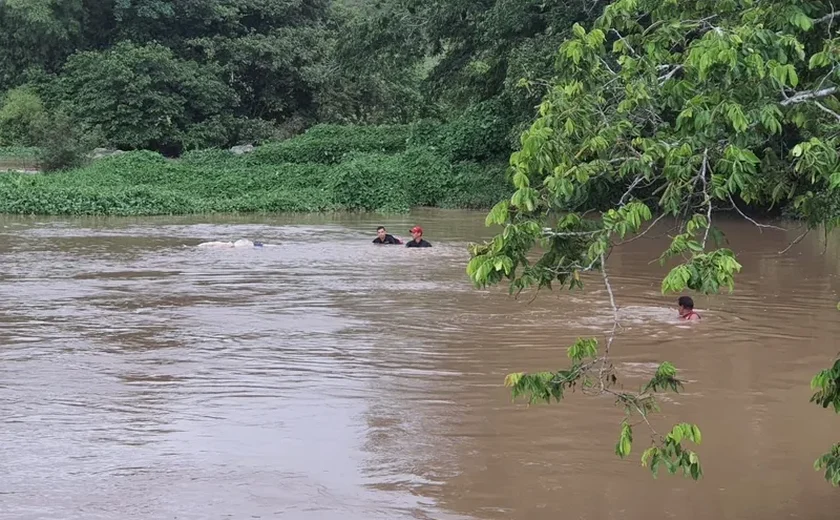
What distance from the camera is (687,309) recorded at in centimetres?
1170

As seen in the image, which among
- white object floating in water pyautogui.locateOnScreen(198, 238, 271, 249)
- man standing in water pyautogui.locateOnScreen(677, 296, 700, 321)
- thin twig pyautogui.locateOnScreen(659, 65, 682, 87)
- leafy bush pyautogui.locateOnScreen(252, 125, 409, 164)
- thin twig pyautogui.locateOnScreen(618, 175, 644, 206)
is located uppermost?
leafy bush pyautogui.locateOnScreen(252, 125, 409, 164)

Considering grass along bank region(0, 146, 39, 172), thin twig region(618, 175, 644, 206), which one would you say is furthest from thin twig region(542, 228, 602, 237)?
grass along bank region(0, 146, 39, 172)

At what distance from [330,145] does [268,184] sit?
17.3 ft

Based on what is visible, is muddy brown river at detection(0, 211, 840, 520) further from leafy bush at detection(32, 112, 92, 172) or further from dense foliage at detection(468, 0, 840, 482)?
leafy bush at detection(32, 112, 92, 172)

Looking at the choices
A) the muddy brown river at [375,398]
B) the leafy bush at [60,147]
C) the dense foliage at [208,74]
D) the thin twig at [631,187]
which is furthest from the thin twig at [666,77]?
the leafy bush at [60,147]

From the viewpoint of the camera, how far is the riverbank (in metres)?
26.9

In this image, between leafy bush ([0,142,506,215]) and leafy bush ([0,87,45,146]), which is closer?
leafy bush ([0,142,506,215])

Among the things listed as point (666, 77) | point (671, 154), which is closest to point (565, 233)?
point (671, 154)

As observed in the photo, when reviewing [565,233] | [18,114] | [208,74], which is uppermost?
[208,74]

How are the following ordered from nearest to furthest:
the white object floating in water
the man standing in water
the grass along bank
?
the man standing in water < the white object floating in water < the grass along bank

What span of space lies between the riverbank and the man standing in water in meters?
17.8

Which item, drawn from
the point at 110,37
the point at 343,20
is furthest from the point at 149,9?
the point at 343,20

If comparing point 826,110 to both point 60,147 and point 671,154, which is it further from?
point 60,147

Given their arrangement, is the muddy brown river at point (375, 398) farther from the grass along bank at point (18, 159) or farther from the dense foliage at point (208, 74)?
the grass along bank at point (18, 159)
